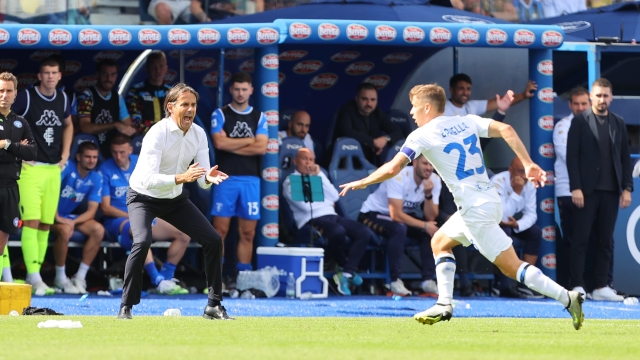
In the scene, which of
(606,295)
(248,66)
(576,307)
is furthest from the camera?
(248,66)

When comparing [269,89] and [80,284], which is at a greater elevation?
[269,89]

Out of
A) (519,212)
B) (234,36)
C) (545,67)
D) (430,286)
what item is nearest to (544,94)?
(545,67)

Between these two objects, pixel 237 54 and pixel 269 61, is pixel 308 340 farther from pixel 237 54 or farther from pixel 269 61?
pixel 237 54

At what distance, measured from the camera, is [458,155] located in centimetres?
845

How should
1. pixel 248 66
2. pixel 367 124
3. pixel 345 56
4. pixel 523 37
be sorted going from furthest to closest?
pixel 345 56 → pixel 248 66 → pixel 367 124 → pixel 523 37

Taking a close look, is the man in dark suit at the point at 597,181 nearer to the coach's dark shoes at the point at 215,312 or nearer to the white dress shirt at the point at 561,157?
the white dress shirt at the point at 561,157

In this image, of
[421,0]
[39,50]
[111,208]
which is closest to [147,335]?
[111,208]

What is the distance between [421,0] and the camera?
1650 centimetres

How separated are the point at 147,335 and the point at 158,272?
6063 mm

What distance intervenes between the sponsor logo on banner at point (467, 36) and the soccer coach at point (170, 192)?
5656 millimetres

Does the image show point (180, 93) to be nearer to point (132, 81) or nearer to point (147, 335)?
point (147, 335)

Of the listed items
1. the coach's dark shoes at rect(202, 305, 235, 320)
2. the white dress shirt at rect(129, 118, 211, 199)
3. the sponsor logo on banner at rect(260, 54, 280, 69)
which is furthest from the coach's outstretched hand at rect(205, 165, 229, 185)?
the sponsor logo on banner at rect(260, 54, 280, 69)

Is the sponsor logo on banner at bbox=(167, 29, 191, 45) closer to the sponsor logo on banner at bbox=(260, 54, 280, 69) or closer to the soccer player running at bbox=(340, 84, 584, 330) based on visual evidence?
the sponsor logo on banner at bbox=(260, 54, 280, 69)

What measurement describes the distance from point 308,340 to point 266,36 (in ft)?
21.8
